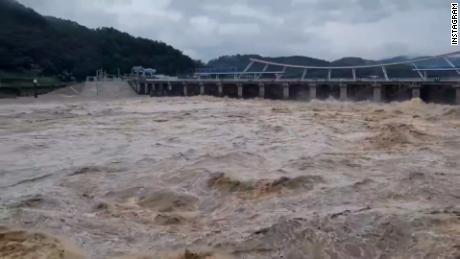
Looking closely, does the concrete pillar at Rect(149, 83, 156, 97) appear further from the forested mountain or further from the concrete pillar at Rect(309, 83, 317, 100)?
the forested mountain

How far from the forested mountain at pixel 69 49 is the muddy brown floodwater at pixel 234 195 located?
188 feet

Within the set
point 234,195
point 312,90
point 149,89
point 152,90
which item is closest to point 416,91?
point 312,90

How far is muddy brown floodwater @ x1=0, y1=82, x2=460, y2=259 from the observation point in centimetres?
580

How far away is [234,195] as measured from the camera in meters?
8.23

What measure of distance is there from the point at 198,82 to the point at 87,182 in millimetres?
38698

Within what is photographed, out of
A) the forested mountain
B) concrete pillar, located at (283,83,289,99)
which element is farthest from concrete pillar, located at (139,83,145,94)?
the forested mountain

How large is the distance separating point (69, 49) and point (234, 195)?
3021 inches

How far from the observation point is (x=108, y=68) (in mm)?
80812

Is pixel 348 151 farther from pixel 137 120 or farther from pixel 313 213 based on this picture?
pixel 137 120

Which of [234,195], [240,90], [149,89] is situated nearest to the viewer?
[234,195]

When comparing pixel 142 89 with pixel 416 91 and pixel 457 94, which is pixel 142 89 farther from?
pixel 457 94

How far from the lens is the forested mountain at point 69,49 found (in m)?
69.5

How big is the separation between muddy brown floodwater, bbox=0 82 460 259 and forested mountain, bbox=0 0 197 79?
57.2 m

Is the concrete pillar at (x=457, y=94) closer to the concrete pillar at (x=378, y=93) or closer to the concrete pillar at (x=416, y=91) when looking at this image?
the concrete pillar at (x=416, y=91)
